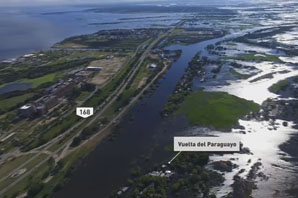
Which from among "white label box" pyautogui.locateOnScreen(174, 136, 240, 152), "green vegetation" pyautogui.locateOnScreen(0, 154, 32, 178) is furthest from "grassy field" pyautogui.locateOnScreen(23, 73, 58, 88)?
"white label box" pyautogui.locateOnScreen(174, 136, 240, 152)

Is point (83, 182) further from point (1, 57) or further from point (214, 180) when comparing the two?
point (1, 57)

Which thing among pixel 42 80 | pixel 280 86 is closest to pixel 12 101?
pixel 42 80

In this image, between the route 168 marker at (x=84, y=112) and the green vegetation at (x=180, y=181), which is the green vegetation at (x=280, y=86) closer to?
the green vegetation at (x=180, y=181)

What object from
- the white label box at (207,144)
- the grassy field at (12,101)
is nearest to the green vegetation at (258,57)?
the white label box at (207,144)

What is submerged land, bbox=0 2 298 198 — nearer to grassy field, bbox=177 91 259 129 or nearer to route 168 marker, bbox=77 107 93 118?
grassy field, bbox=177 91 259 129

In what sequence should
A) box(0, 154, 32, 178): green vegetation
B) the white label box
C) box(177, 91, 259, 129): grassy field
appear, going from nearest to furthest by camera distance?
box(0, 154, 32, 178): green vegetation < the white label box < box(177, 91, 259, 129): grassy field

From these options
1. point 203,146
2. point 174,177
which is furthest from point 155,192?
point 203,146
